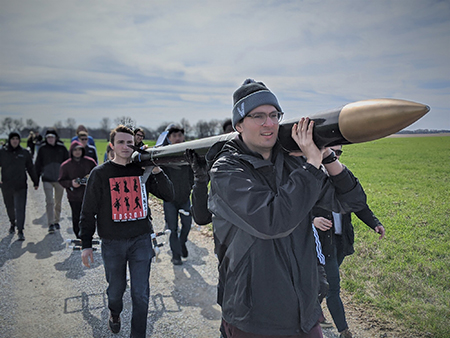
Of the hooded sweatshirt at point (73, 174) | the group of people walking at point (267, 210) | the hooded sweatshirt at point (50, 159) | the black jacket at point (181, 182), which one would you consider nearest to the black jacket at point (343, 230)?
the group of people walking at point (267, 210)

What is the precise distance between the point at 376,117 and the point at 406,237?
13.7ft

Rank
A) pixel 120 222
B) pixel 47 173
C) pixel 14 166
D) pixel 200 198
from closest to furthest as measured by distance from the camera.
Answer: pixel 200 198, pixel 120 222, pixel 14 166, pixel 47 173

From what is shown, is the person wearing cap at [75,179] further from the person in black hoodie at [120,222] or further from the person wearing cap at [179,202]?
the person in black hoodie at [120,222]

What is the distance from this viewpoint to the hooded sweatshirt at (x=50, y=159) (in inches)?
345

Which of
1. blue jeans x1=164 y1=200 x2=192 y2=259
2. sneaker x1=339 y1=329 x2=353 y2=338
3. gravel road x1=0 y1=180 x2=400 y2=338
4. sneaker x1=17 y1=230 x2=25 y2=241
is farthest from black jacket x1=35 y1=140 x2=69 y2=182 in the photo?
sneaker x1=339 y1=329 x2=353 y2=338

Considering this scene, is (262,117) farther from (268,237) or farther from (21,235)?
(21,235)

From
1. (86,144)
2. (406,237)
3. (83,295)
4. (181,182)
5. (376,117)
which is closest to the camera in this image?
(376,117)

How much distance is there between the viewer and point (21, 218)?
25.8 feet

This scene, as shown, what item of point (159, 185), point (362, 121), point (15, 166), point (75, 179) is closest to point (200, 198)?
point (362, 121)

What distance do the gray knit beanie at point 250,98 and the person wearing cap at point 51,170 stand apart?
7676 millimetres

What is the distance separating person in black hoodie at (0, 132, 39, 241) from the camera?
8.09 m

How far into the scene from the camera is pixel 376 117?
5.93ft

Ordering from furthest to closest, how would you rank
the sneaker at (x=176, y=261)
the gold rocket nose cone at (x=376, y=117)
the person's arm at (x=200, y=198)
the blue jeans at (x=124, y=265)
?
1. the sneaker at (x=176, y=261)
2. the blue jeans at (x=124, y=265)
3. the person's arm at (x=200, y=198)
4. the gold rocket nose cone at (x=376, y=117)

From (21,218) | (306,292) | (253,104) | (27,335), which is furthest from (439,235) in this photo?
(21,218)
